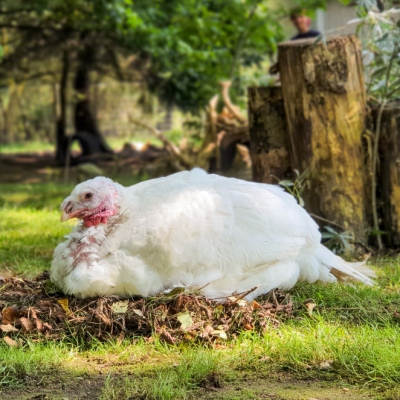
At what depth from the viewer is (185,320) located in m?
3.84

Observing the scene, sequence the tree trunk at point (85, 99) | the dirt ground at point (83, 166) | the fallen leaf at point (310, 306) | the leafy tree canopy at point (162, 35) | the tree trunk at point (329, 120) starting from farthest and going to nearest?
the tree trunk at point (85, 99), the dirt ground at point (83, 166), the leafy tree canopy at point (162, 35), the tree trunk at point (329, 120), the fallen leaf at point (310, 306)

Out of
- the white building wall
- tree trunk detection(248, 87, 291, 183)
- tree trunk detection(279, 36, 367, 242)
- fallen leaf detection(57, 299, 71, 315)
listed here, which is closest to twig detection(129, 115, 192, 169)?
tree trunk detection(248, 87, 291, 183)

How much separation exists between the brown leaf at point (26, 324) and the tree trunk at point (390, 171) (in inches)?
123

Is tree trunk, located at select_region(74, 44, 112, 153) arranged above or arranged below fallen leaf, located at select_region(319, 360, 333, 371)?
above

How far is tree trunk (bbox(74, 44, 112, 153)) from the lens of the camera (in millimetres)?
14781

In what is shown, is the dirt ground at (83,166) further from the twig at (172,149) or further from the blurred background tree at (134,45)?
the blurred background tree at (134,45)

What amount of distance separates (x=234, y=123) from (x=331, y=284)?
5703mm

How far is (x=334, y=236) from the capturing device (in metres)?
5.61

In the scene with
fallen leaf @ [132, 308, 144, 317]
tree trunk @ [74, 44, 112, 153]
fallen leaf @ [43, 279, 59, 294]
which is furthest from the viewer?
tree trunk @ [74, 44, 112, 153]

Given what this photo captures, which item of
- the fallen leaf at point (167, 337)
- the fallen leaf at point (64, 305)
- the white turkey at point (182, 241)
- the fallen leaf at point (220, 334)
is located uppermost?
the white turkey at point (182, 241)

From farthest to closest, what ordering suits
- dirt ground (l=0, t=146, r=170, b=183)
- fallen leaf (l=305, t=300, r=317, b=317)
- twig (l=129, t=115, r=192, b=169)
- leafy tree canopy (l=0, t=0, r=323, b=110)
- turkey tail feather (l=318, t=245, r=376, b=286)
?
dirt ground (l=0, t=146, r=170, b=183), leafy tree canopy (l=0, t=0, r=323, b=110), twig (l=129, t=115, r=192, b=169), turkey tail feather (l=318, t=245, r=376, b=286), fallen leaf (l=305, t=300, r=317, b=317)

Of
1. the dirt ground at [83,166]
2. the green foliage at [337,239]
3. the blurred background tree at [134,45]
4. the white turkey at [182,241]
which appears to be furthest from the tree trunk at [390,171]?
the blurred background tree at [134,45]

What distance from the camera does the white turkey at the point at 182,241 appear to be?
13.1ft

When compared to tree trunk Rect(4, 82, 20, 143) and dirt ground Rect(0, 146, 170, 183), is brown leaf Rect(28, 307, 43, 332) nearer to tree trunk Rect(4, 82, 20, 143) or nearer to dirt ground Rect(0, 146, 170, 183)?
dirt ground Rect(0, 146, 170, 183)
